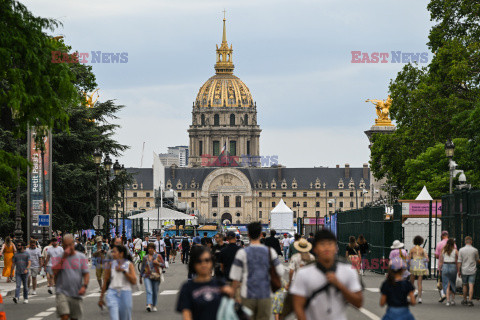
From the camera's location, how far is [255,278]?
12.4 meters

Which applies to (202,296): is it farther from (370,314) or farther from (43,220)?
(43,220)

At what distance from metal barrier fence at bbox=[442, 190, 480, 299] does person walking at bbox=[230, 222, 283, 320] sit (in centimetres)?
1223

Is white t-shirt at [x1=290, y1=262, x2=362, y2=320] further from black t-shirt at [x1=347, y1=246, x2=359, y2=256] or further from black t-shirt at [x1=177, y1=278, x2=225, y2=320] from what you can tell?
black t-shirt at [x1=347, y1=246, x2=359, y2=256]

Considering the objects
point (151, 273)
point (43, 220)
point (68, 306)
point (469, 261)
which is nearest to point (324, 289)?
point (68, 306)

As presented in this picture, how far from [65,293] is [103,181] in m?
43.2

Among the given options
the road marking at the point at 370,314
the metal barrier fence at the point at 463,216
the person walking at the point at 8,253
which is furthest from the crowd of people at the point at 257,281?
the person walking at the point at 8,253

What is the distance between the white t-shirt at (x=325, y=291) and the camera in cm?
880

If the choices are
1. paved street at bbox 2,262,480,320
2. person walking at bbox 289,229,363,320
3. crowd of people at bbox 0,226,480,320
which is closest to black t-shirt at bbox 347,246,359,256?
paved street at bbox 2,262,480,320

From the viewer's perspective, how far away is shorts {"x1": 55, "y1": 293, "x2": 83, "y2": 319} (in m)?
14.4

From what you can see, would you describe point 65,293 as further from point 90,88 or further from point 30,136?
point 90,88

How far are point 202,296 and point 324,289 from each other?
3.31 feet

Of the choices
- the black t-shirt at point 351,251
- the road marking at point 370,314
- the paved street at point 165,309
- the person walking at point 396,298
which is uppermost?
the person walking at point 396,298

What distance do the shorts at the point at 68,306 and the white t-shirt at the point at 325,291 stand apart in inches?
244

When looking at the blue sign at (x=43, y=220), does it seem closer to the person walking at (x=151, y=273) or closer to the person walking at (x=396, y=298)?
the person walking at (x=151, y=273)
